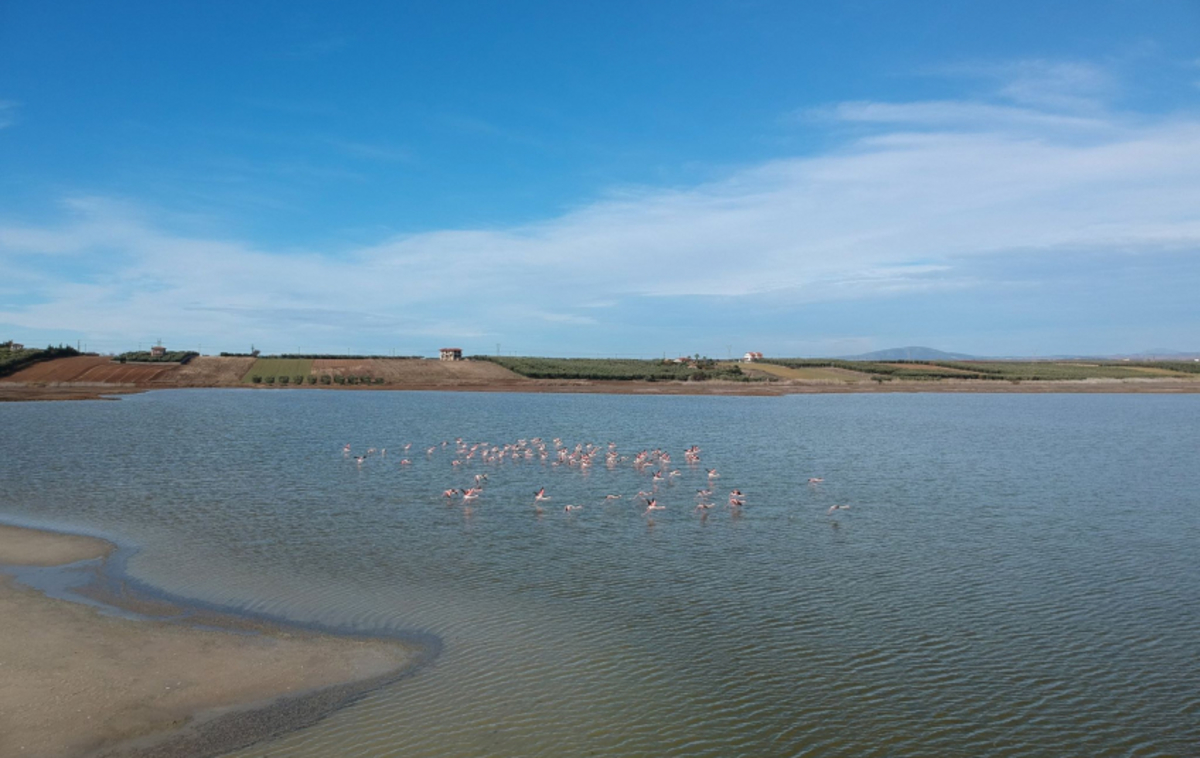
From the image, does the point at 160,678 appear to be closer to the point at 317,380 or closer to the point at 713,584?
the point at 713,584

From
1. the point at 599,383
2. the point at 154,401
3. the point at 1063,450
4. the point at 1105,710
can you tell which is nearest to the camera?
the point at 1105,710

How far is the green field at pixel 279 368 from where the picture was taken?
324 ft

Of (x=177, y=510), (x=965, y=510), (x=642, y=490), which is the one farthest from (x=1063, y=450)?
(x=177, y=510)

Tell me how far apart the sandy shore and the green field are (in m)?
86.7

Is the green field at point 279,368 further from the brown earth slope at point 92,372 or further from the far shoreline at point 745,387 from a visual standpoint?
the brown earth slope at point 92,372

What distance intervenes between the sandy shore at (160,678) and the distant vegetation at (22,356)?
88.4 m

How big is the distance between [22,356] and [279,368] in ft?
90.6

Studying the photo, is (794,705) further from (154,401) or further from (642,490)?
(154,401)

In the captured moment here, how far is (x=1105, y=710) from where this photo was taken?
1066 cm

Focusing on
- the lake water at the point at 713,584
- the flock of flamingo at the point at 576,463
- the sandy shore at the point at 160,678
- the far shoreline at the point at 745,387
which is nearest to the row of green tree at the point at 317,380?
the far shoreline at the point at 745,387

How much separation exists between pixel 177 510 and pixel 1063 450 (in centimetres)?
3758

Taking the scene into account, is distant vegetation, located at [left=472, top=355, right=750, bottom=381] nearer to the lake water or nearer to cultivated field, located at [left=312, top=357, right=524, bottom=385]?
cultivated field, located at [left=312, top=357, right=524, bottom=385]

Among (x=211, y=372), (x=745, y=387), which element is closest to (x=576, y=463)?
Answer: (x=745, y=387)

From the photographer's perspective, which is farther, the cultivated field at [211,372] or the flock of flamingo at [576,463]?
the cultivated field at [211,372]
